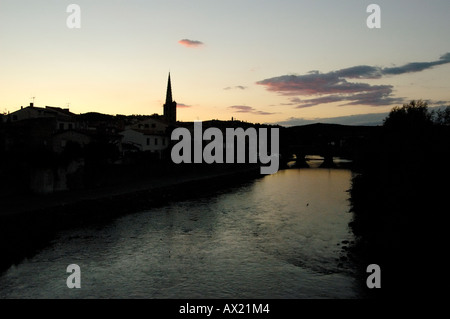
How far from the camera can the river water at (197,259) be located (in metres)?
13.0

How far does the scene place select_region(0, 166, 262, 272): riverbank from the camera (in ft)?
57.4

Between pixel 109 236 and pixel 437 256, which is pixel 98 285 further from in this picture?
pixel 437 256

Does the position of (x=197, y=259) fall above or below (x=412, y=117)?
below

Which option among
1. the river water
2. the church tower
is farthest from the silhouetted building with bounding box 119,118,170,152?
the church tower

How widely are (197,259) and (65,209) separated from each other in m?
9.68

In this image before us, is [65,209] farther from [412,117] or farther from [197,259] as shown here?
[412,117]

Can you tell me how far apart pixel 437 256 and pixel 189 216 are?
1684 cm

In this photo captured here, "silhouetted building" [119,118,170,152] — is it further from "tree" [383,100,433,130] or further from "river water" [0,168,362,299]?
"tree" [383,100,433,130]

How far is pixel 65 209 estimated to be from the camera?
70.9 feet

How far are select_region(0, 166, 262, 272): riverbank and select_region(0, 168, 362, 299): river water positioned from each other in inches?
38.1

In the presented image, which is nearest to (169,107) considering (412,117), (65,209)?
(65,209)

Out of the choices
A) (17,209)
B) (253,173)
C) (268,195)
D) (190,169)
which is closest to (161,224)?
(17,209)

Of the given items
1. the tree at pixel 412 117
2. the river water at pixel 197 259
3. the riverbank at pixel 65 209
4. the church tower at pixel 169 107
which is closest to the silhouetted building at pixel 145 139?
the riverbank at pixel 65 209

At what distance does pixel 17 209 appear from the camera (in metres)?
19.7
